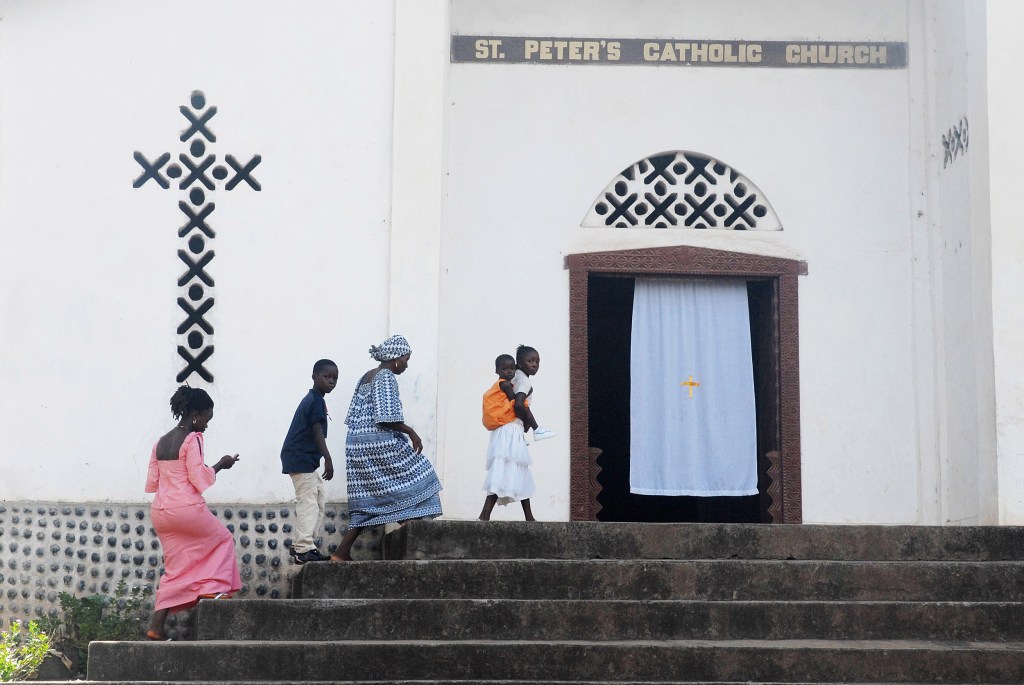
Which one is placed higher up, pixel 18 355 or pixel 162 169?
pixel 162 169

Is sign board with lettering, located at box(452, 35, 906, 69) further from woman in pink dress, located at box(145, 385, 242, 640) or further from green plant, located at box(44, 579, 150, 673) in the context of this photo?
green plant, located at box(44, 579, 150, 673)

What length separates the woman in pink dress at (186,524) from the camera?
7.53m

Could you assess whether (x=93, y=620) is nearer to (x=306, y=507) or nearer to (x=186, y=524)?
(x=186, y=524)

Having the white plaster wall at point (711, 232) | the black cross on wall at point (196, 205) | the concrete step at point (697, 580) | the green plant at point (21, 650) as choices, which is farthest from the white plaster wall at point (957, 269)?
the green plant at point (21, 650)

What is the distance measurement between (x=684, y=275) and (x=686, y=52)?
1.58 meters

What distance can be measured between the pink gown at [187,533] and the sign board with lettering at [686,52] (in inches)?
159

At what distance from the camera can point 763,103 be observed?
10.4 meters

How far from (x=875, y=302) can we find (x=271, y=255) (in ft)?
13.6

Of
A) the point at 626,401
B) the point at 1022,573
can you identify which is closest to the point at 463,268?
the point at 626,401

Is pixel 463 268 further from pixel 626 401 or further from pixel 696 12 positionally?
pixel 626 401

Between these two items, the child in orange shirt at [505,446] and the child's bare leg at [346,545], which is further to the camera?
the child in orange shirt at [505,446]

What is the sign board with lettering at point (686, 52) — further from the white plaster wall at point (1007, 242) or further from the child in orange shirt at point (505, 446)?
the child in orange shirt at point (505, 446)

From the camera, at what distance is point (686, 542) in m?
7.49

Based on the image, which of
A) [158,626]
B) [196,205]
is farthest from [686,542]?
[196,205]
